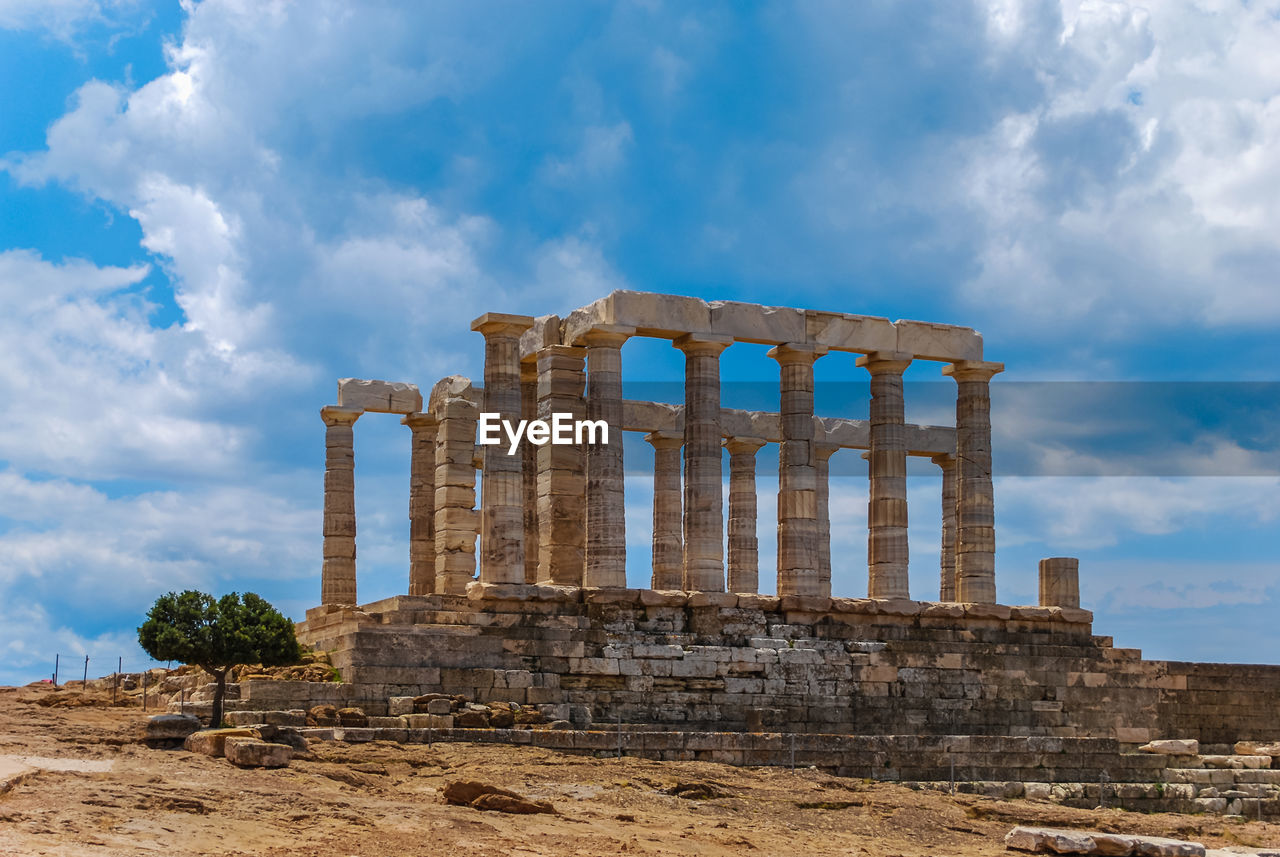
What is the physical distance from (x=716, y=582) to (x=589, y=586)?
141 inches

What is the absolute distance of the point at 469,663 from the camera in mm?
33875

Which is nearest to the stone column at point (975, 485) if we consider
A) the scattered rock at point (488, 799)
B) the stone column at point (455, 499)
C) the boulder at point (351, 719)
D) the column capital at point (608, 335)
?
the column capital at point (608, 335)

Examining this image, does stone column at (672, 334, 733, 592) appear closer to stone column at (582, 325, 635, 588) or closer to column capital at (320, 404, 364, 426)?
stone column at (582, 325, 635, 588)

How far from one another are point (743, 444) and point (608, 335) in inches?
493

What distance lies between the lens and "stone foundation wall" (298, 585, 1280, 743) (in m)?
34.1

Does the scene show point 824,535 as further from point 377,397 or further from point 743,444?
point 377,397

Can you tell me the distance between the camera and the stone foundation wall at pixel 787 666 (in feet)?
112

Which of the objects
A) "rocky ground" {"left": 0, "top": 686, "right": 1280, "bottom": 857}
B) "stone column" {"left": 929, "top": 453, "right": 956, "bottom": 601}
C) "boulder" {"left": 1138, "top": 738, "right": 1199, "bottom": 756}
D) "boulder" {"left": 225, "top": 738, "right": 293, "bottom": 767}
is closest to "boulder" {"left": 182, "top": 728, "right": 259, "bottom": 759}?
"rocky ground" {"left": 0, "top": 686, "right": 1280, "bottom": 857}

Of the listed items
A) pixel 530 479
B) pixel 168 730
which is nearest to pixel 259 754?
pixel 168 730

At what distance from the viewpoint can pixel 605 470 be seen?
128 ft

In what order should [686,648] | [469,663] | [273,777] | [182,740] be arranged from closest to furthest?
1. [273,777]
2. [182,740]
3. [469,663]
4. [686,648]

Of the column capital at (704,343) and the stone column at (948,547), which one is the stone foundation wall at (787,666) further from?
the stone column at (948,547)

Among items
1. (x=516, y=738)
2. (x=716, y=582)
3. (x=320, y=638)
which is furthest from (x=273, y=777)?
(x=716, y=582)

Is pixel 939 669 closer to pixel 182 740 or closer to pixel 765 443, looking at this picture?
pixel 765 443
